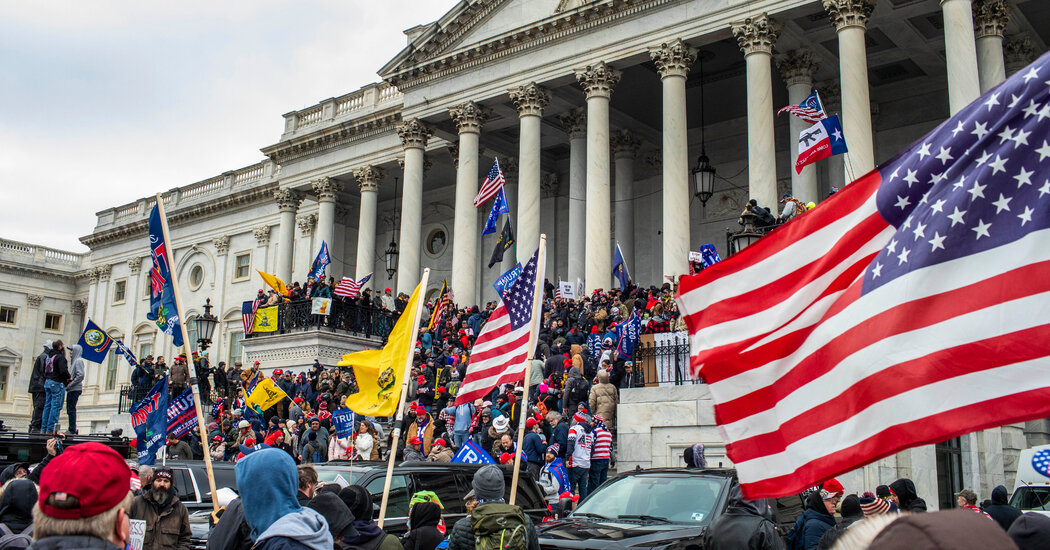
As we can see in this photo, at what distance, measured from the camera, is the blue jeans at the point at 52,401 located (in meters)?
21.4

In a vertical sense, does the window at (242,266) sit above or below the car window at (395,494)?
above

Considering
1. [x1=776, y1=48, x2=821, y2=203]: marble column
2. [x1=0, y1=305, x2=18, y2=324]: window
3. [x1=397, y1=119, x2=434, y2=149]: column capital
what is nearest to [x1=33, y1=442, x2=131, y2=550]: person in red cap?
[x1=776, y1=48, x2=821, y2=203]: marble column

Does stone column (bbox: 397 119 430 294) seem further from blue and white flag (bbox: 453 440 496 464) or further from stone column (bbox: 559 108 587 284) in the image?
blue and white flag (bbox: 453 440 496 464)

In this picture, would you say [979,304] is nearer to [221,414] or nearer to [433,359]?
[433,359]

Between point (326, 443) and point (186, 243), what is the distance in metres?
37.7

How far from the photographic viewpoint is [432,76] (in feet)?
110

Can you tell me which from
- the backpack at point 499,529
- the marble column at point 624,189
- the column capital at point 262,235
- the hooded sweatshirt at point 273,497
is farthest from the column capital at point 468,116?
the hooded sweatshirt at point 273,497

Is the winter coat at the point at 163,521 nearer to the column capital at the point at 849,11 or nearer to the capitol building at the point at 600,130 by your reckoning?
the capitol building at the point at 600,130

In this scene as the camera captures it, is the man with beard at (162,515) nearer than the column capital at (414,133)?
Yes

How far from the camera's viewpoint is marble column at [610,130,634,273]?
33906 millimetres

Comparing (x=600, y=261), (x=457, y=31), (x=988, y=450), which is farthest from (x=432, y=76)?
(x=988, y=450)

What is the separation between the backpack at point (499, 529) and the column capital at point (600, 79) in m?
24.0

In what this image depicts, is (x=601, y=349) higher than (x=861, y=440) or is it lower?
higher

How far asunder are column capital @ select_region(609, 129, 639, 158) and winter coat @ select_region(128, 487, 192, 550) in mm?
28168
